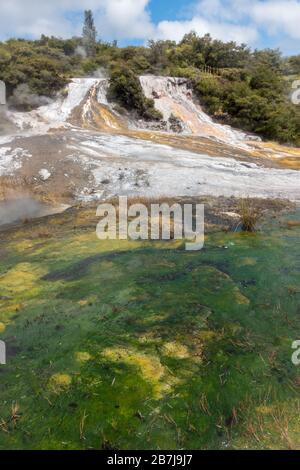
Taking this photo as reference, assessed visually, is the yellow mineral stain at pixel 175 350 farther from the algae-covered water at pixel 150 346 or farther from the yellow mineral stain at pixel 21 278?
the yellow mineral stain at pixel 21 278

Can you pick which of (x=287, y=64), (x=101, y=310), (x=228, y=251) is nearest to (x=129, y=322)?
(x=101, y=310)

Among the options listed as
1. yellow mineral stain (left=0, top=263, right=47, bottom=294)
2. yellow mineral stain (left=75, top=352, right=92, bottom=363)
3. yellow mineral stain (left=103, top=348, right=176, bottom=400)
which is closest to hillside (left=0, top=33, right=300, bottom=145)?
yellow mineral stain (left=0, top=263, right=47, bottom=294)

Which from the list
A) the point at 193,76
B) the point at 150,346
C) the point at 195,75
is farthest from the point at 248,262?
the point at 195,75

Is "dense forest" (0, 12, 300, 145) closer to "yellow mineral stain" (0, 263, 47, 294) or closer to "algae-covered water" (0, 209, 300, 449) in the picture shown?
"yellow mineral stain" (0, 263, 47, 294)

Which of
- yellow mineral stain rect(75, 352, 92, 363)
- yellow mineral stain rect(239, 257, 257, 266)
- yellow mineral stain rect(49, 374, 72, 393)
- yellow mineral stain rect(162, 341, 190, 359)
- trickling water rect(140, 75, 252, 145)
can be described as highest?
trickling water rect(140, 75, 252, 145)

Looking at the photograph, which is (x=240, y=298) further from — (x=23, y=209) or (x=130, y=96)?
(x=130, y=96)
